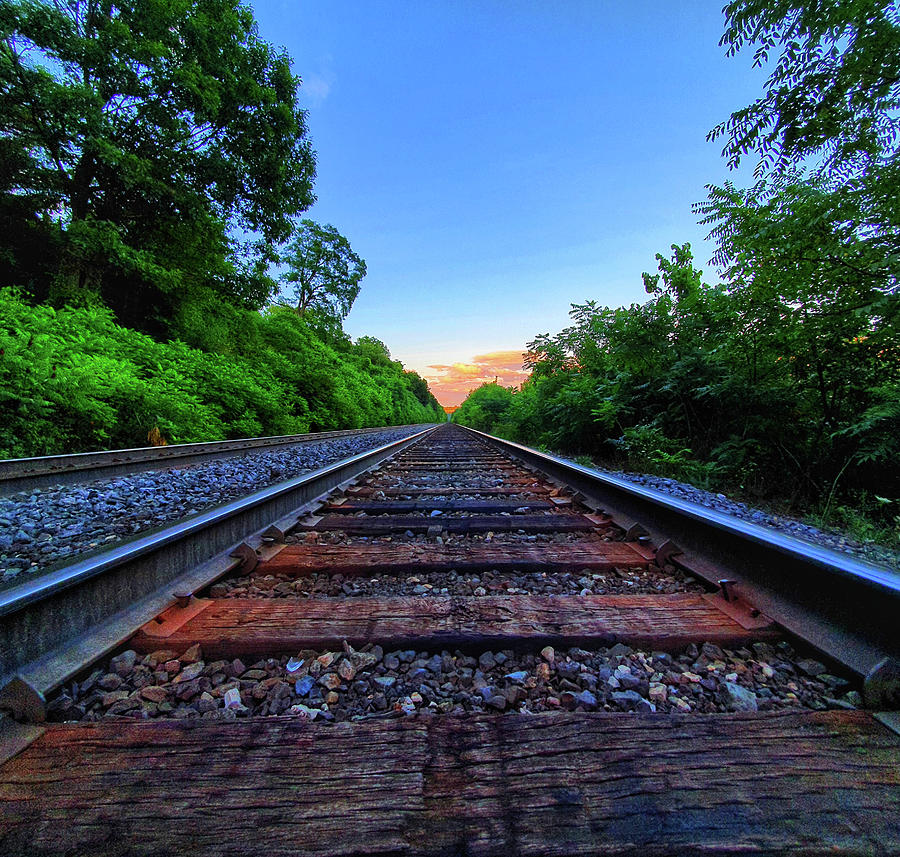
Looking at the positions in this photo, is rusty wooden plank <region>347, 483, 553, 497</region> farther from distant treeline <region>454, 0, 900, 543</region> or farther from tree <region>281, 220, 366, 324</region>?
tree <region>281, 220, 366, 324</region>

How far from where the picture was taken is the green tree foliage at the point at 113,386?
502cm

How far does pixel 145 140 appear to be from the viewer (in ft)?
33.3

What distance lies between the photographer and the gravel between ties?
2.09 meters

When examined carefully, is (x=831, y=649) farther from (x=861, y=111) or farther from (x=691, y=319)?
(x=691, y=319)

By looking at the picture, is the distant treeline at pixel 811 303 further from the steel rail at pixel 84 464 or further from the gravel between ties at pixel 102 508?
the steel rail at pixel 84 464

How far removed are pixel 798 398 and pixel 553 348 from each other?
6085 mm

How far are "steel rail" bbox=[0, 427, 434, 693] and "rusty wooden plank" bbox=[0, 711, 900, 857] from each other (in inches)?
12.2

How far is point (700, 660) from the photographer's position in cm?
112

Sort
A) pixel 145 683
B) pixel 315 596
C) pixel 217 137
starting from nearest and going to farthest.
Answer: pixel 145 683
pixel 315 596
pixel 217 137

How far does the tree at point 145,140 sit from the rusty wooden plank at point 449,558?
35.7 feet

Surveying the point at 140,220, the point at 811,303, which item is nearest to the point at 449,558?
the point at 811,303

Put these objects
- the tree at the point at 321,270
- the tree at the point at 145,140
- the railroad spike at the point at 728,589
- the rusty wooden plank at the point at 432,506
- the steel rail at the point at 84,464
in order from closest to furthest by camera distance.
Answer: the railroad spike at the point at 728,589 < the rusty wooden plank at the point at 432,506 < the steel rail at the point at 84,464 < the tree at the point at 145,140 < the tree at the point at 321,270

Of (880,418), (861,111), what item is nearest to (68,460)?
(880,418)

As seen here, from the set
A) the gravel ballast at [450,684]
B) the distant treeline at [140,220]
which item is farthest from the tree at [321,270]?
the gravel ballast at [450,684]
